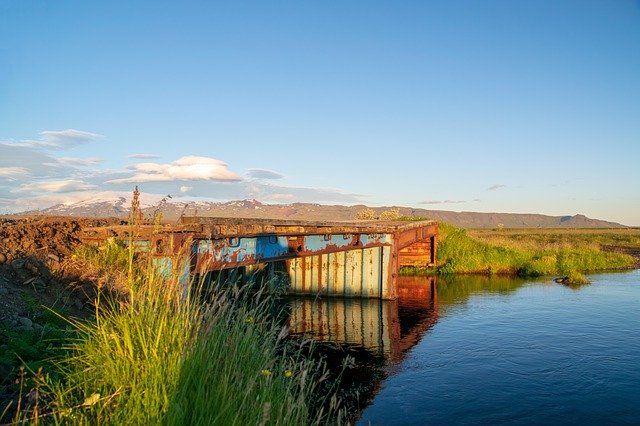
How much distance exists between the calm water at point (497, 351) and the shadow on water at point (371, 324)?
0.05m

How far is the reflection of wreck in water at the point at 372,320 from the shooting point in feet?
44.2

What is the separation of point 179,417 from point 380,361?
8592mm

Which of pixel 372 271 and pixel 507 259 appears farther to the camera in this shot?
pixel 507 259

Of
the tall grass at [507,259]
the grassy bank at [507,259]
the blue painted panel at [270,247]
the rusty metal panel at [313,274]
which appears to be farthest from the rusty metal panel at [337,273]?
the tall grass at [507,259]

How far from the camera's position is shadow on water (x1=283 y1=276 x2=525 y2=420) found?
1069 cm

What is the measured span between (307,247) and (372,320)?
3.74 m

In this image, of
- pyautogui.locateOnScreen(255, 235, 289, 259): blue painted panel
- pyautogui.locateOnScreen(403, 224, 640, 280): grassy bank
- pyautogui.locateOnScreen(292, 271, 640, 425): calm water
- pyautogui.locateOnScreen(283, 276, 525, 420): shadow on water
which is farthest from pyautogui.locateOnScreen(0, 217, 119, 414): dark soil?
pyautogui.locateOnScreen(403, 224, 640, 280): grassy bank

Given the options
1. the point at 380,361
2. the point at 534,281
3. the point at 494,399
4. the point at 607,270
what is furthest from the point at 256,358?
the point at 607,270

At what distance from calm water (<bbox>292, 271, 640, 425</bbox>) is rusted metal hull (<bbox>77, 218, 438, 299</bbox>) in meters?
1.26

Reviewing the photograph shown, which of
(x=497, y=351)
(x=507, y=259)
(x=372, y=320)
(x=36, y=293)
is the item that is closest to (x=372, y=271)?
(x=372, y=320)

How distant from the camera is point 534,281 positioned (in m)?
25.6

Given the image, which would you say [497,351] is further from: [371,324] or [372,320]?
[372,320]

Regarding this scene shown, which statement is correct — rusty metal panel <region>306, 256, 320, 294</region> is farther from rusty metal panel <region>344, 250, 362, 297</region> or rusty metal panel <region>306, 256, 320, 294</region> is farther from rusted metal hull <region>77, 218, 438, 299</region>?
rusty metal panel <region>344, 250, 362, 297</region>

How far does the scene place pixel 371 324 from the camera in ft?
52.0
